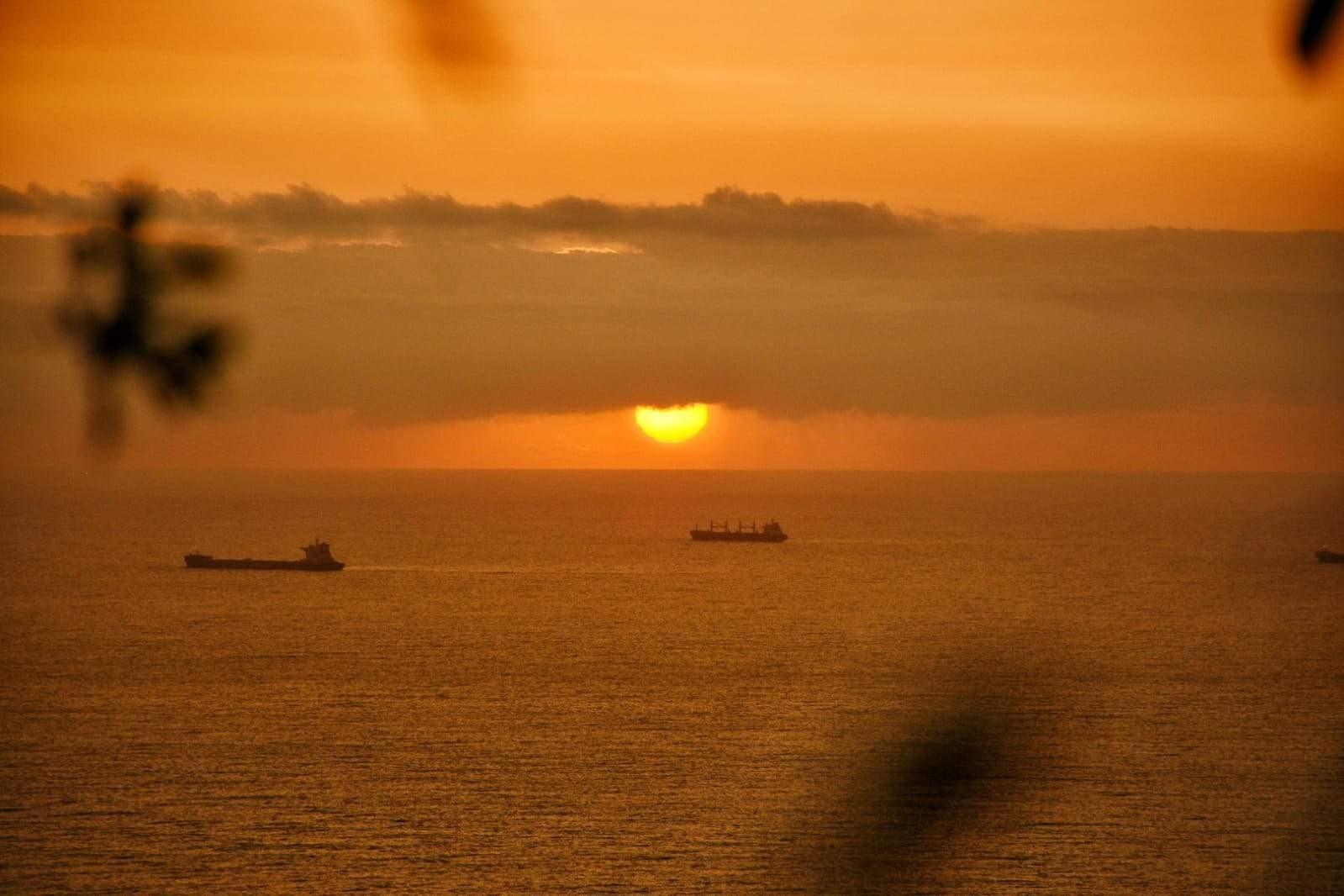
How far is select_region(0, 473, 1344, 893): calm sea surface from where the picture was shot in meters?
53.2

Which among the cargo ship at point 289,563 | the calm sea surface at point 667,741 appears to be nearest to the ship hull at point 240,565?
the cargo ship at point 289,563

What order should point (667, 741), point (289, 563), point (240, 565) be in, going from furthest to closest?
point (240, 565), point (289, 563), point (667, 741)

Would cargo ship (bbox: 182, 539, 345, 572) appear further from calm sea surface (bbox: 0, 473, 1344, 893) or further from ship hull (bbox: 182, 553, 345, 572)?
calm sea surface (bbox: 0, 473, 1344, 893)

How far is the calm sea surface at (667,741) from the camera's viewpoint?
175 feet

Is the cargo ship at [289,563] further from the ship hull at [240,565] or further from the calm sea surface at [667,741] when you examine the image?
the calm sea surface at [667,741]

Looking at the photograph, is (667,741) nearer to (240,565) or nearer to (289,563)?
(289,563)

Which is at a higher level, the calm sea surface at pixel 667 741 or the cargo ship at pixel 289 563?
the cargo ship at pixel 289 563

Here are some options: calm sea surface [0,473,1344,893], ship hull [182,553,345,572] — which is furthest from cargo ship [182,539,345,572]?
calm sea surface [0,473,1344,893]

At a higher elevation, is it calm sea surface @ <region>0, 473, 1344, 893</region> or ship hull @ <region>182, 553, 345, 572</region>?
ship hull @ <region>182, 553, 345, 572</region>

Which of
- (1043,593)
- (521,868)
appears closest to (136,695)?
(521,868)

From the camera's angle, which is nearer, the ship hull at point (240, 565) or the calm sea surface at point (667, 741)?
the calm sea surface at point (667, 741)

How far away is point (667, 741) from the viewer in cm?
7031

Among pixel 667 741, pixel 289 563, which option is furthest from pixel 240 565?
pixel 667 741

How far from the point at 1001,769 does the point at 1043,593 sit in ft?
231
